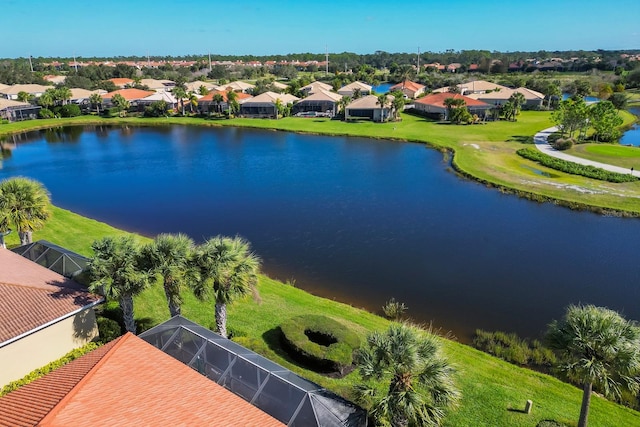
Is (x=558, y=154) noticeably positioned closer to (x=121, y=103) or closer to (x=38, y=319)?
(x=38, y=319)

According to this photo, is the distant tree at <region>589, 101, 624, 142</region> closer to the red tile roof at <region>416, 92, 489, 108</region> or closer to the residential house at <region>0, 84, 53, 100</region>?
the red tile roof at <region>416, 92, 489, 108</region>

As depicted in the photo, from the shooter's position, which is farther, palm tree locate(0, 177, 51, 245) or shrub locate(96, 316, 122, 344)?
palm tree locate(0, 177, 51, 245)

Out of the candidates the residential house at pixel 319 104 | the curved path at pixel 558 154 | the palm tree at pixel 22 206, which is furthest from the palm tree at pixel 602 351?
the residential house at pixel 319 104

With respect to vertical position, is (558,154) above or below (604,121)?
below

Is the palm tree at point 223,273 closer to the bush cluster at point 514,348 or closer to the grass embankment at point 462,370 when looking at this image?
the grass embankment at point 462,370

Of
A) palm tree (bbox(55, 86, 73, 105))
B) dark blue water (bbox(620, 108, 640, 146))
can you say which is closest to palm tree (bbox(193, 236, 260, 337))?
dark blue water (bbox(620, 108, 640, 146))

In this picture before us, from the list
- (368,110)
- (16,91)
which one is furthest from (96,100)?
(368,110)
